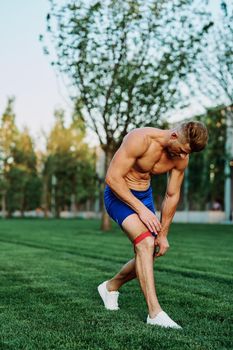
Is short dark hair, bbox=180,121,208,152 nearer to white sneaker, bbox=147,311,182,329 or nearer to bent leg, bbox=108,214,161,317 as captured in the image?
bent leg, bbox=108,214,161,317

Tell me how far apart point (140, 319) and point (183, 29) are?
22.2m

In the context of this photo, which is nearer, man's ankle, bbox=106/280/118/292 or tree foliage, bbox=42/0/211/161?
man's ankle, bbox=106/280/118/292

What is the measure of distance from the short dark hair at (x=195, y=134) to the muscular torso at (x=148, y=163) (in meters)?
0.40

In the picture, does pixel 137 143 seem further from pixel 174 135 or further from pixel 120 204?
pixel 120 204

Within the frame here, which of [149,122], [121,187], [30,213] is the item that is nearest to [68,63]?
[149,122]

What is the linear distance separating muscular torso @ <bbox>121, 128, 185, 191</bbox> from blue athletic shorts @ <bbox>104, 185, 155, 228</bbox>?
0.24 feet

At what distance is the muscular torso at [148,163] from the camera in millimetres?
5191

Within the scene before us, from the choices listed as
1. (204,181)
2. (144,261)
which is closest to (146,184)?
(144,261)

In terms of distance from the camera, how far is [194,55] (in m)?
25.4

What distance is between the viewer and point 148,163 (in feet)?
17.3

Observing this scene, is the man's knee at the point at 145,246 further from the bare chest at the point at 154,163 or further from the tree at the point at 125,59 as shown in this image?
the tree at the point at 125,59

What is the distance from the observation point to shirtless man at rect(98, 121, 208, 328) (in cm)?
491

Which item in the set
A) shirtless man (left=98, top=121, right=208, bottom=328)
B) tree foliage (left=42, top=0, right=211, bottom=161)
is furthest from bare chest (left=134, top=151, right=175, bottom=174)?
tree foliage (left=42, top=0, right=211, bottom=161)

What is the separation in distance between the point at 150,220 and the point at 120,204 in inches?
15.1
